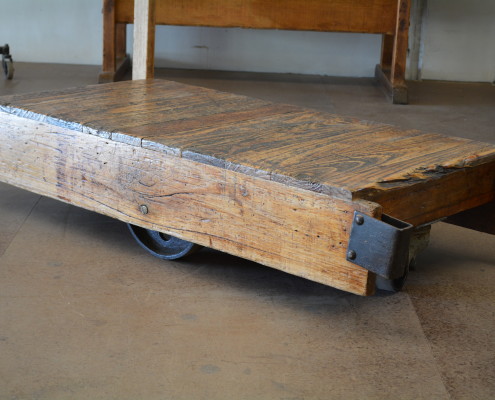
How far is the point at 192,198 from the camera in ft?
5.36

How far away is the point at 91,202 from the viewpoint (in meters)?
1.83

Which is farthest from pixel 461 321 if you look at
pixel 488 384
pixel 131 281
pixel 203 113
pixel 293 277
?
pixel 203 113

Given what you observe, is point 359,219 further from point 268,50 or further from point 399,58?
point 268,50

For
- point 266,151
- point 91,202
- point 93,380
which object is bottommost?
point 93,380

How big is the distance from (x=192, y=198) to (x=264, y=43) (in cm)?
329

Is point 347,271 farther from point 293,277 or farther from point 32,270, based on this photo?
point 32,270

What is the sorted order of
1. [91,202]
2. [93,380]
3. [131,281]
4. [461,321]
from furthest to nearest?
[91,202], [131,281], [461,321], [93,380]

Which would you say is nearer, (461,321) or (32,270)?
(461,321)

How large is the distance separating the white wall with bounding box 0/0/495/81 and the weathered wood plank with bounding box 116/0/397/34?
67cm

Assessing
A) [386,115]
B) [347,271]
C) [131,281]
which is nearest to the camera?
[347,271]

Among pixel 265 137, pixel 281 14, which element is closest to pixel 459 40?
pixel 281 14

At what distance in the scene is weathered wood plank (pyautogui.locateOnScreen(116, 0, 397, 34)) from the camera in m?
4.01

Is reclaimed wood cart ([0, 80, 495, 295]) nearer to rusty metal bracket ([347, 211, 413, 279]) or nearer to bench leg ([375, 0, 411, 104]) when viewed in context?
rusty metal bracket ([347, 211, 413, 279])

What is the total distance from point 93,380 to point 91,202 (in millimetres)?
618
